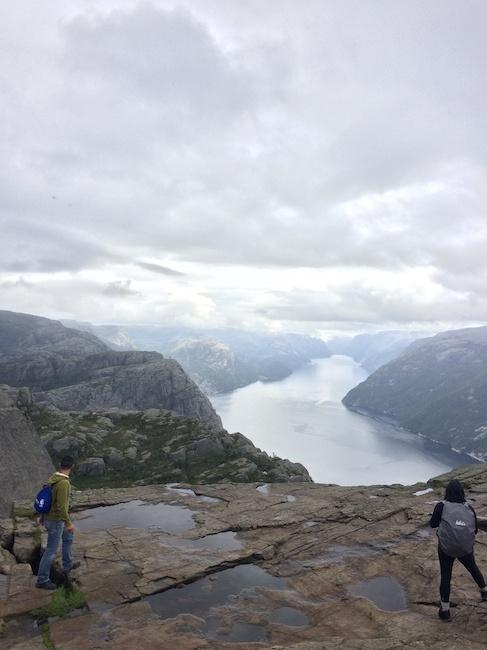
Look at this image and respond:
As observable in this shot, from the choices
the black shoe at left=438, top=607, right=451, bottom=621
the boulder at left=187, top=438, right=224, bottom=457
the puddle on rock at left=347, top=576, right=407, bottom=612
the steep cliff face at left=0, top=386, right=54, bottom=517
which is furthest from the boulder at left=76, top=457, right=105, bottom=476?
the black shoe at left=438, top=607, right=451, bottom=621

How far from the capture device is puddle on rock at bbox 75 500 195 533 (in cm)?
2125

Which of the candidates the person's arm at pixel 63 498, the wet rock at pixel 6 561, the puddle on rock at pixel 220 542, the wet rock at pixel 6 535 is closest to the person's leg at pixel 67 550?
the person's arm at pixel 63 498

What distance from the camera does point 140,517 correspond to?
74.6 ft

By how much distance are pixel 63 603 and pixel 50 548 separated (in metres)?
1.77

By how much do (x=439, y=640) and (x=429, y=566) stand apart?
5.52m

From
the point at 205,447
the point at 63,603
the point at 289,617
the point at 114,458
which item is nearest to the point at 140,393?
the point at 114,458

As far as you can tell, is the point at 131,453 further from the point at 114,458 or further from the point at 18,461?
the point at 18,461

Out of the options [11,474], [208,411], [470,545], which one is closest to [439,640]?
[470,545]

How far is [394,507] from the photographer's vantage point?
2314 cm

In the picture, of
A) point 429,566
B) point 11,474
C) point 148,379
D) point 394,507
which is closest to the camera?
point 429,566

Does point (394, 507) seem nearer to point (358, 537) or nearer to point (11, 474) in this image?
point (358, 537)

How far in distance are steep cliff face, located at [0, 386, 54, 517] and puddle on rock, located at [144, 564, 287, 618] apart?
15951 millimetres

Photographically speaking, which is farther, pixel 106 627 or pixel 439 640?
pixel 106 627

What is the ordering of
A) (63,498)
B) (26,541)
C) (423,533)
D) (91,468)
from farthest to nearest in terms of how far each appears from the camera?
(91,468) → (423,533) → (26,541) → (63,498)
